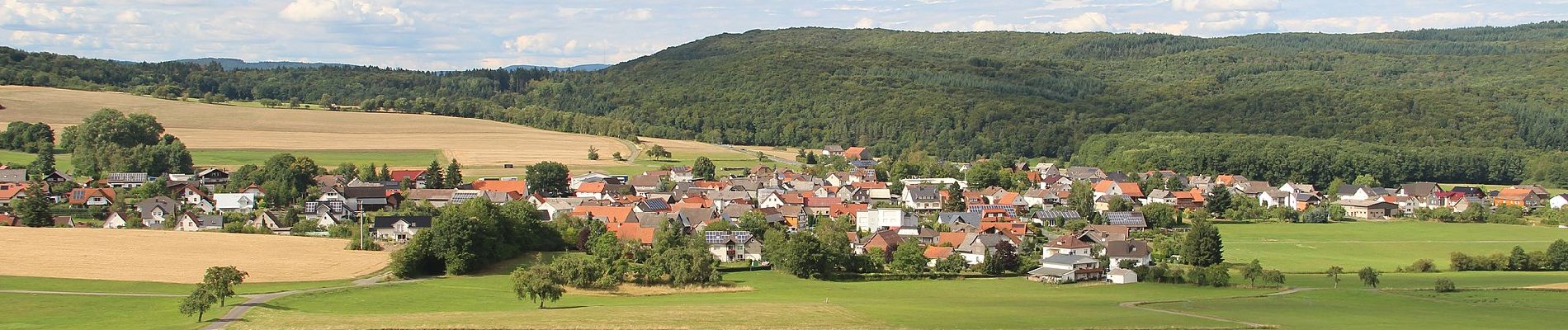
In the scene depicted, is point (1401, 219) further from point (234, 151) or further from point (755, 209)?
point (234, 151)

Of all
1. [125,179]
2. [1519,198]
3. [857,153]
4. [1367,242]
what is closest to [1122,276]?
[1367,242]

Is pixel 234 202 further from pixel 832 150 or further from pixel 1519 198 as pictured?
pixel 1519 198

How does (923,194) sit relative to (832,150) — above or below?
below

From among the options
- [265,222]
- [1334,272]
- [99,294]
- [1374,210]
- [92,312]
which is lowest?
[92,312]

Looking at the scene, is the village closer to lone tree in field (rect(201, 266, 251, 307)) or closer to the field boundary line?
the field boundary line

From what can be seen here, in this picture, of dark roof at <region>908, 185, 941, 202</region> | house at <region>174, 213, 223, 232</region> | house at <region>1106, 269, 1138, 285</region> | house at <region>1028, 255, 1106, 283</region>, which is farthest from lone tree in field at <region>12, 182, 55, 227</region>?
dark roof at <region>908, 185, 941, 202</region>

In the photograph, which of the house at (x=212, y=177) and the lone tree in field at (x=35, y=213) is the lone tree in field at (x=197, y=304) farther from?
the house at (x=212, y=177)
